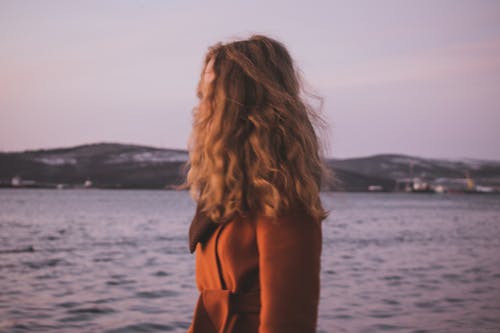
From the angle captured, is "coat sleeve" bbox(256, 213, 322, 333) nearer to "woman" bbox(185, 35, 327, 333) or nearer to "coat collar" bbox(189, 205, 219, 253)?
"woman" bbox(185, 35, 327, 333)

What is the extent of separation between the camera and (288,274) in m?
1.62

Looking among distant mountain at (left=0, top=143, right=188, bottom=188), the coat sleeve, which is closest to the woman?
the coat sleeve

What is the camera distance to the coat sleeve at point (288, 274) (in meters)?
1.62

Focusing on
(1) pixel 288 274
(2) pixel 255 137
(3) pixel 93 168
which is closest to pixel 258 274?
(1) pixel 288 274

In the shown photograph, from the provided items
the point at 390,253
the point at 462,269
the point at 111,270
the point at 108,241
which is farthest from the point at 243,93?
the point at 108,241

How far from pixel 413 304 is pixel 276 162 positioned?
11.3 meters

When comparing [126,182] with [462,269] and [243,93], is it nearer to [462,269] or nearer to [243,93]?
[462,269]

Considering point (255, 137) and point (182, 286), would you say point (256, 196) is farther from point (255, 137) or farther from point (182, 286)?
point (182, 286)

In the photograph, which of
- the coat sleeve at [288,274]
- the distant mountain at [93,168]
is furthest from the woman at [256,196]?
the distant mountain at [93,168]

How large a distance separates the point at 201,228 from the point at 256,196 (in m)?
0.21

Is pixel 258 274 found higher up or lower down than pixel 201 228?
lower down

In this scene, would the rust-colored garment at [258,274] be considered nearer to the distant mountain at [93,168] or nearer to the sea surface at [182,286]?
the sea surface at [182,286]

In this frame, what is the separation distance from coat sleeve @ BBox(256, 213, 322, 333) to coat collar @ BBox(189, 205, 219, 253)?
0.20m

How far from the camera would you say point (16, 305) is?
11.5 meters
